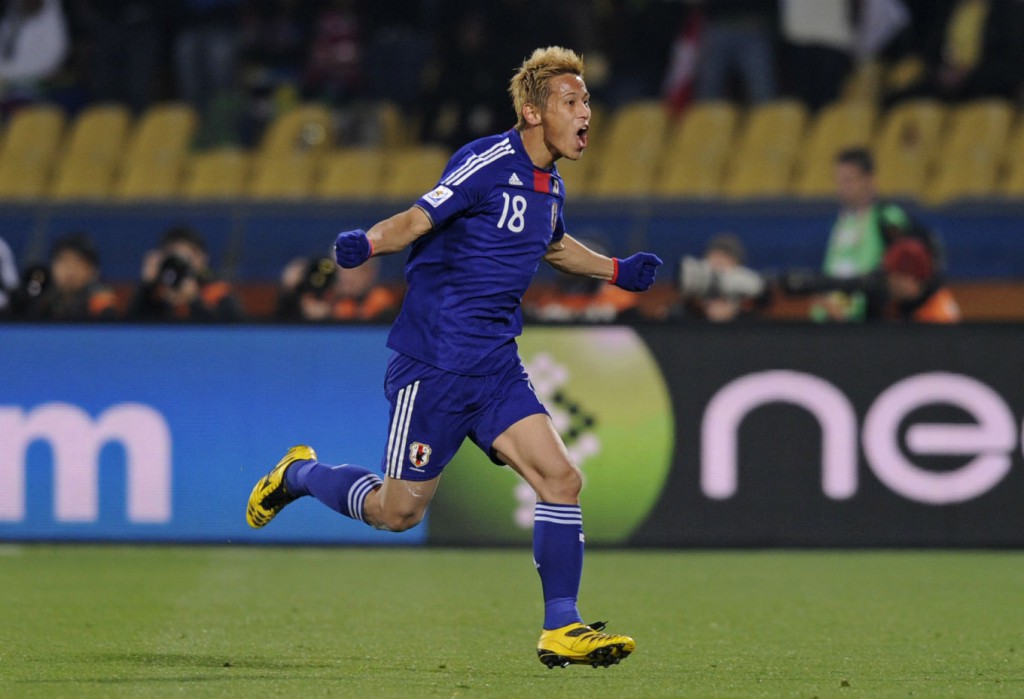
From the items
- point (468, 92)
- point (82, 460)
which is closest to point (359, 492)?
point (82, 460)

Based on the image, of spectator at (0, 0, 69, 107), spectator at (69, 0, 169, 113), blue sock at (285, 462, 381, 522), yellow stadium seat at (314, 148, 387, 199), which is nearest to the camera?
blue sock at (285, 462, 381, 522)

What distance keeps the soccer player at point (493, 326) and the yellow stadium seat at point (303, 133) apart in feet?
30.9

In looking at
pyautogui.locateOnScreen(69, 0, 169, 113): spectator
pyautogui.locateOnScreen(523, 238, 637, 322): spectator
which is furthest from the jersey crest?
pyautogui.locateOnScreen(69, 0, 169, 113): spectator

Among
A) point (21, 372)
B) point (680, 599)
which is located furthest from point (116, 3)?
point (680, 599)

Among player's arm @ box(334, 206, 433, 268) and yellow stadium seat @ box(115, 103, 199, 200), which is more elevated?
yellow stadium seat @ box(115, 103, 199, 200)

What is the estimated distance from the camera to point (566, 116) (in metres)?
5.84

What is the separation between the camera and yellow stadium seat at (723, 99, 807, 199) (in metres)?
13.9

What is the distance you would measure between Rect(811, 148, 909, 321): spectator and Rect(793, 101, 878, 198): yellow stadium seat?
8.97 feet

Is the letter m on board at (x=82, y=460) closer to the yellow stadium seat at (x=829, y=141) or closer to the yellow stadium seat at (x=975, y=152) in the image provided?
the yellow stadium seat at (x=829, y=141)

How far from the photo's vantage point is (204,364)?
998 centimetres

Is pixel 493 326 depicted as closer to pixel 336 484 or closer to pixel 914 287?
pixel 336 484

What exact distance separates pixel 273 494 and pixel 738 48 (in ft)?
28.3

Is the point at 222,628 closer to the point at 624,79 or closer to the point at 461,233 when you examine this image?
the point at 461,233

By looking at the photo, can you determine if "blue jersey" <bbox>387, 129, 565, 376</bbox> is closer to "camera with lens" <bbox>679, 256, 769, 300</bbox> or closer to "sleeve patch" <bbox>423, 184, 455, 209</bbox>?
"sleeve patch" <bbox>423, 184, 455, 209</bbox>
